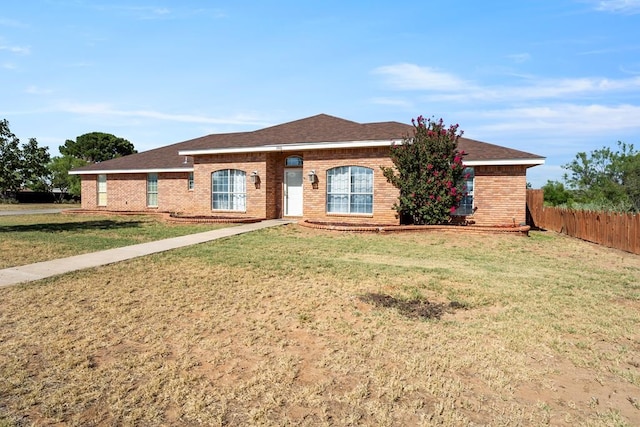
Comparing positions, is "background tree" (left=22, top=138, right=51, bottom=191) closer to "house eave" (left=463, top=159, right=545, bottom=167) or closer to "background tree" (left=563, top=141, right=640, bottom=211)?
"house eave" (left=463, top=159, right=545, bottom=167)

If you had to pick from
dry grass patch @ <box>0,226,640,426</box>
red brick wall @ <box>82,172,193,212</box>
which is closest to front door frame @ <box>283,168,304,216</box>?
red brick wall @ <box>82,172,193,212</box>

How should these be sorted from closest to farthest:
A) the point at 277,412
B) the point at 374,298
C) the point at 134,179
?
the point at 277,412
the point at 374,298
the point at 134,179

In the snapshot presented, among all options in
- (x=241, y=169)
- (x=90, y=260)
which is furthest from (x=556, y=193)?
(x=90, y=260)

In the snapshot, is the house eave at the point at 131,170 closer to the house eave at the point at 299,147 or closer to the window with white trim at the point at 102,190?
the window with white trim at the point at 102,190

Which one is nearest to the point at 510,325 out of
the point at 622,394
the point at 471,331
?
the point at 471,331

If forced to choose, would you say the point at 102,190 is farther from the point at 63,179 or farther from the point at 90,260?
the point at 63,179

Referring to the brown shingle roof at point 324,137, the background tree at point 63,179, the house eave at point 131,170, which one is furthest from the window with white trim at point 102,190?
the background tree at point 63,179

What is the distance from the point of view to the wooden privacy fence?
484 inches

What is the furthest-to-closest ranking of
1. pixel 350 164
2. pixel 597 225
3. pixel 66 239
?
pixel 350 164 → pixel 597 225 → pixel 66 239

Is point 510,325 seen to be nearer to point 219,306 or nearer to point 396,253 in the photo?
point 219,306

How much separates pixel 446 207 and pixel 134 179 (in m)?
19.4

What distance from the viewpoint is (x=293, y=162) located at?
19000 millimetres

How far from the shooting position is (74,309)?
5453 mm

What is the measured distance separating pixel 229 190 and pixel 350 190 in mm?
6301
